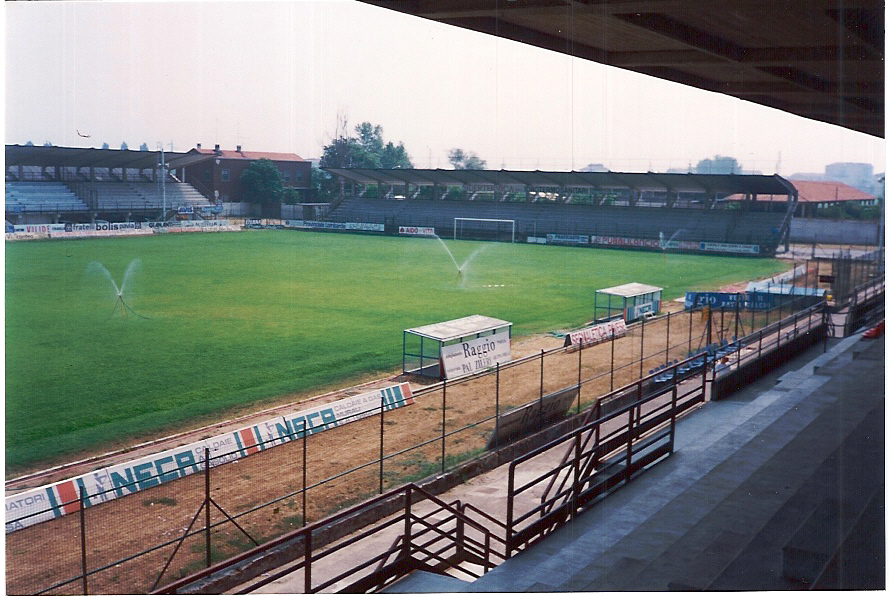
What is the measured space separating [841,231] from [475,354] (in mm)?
10016

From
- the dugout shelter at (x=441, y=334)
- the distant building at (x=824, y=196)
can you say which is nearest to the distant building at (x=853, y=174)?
the distant building at (x=824, y=196)

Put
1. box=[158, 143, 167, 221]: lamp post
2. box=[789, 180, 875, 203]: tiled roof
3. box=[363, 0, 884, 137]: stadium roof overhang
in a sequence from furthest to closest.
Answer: box=[158, 143, 167, 221]: lamp post < box=[789, 180, 875, 203]: tiled roof < box=[363, 0, 884, 137]: stadium roof overhang

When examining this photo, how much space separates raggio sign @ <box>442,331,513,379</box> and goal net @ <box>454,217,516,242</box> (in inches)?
278

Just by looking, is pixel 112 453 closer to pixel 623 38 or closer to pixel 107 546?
pixel 107 546

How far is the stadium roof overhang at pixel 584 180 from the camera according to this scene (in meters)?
16.0

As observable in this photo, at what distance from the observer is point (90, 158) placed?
46.6 ft

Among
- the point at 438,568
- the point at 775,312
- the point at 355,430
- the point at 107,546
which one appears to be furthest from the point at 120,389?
the point at 775,312

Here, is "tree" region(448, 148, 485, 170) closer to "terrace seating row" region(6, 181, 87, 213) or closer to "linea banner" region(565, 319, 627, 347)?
"linea banner" region(565, 319, 627, 347)

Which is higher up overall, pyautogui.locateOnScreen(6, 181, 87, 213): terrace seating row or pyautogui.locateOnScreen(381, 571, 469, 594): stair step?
pyautogui.locateOnScreen(6, 181, 87, 213): terrace seating row

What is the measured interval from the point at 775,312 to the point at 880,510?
51.8ft

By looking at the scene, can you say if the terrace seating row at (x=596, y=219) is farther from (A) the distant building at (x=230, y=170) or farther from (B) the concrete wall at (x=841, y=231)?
(B) the concrete wall at (x=841, y=231)

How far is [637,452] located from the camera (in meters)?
7.01

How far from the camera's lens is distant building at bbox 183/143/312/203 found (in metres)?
12.2

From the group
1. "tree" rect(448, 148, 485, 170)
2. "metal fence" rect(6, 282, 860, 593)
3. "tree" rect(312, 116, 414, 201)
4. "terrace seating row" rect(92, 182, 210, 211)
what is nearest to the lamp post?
"terrace seating row" rect(92, 182, 210, 211)
